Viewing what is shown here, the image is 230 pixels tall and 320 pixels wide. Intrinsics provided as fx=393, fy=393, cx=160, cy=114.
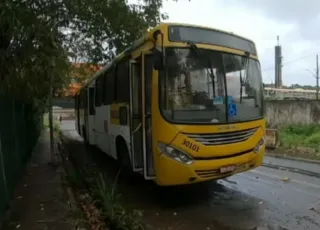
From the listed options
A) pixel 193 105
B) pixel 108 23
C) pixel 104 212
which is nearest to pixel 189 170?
pixel 193 105

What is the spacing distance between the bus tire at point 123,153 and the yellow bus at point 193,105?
76 cm

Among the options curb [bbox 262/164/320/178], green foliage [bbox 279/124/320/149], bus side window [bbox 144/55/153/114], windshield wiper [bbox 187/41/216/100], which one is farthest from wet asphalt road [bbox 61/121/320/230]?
green foliage [bbox 279/124/320/149]

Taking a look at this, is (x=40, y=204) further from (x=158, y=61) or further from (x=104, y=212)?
(x=158, y=61)

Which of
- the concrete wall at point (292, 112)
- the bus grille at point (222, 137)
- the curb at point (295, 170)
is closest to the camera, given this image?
the bus grille at point (222, 137)

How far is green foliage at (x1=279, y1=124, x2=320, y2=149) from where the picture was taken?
53.5 feet

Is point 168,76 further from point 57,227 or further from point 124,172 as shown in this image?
point 124,172

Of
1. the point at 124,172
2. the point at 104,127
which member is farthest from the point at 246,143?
the point at 104,127

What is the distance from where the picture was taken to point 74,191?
835 centimetres

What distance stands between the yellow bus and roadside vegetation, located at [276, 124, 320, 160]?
7369 millimetres

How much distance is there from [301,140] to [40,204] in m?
12.9

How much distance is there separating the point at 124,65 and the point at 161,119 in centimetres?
254

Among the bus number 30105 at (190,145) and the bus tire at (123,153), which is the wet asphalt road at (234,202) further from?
the bus number 30105 at (190,145)

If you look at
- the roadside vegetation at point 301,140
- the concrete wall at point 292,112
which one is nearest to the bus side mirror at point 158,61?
the roadside vegetation at point 301,140

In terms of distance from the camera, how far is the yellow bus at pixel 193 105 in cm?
676
